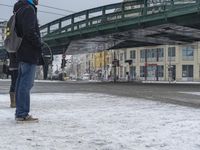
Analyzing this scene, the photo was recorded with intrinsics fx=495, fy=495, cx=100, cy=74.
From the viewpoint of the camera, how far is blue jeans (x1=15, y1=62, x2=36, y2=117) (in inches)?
305

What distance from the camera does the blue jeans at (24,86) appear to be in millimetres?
7758

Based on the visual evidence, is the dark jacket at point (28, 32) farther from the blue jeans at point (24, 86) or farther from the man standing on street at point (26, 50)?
the blue jeans at point (24, 86)

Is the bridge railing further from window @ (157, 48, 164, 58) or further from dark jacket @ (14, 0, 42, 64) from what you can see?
window @ (157, 48, 164, 58)

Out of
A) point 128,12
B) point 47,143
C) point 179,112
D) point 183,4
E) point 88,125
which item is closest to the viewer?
point 47,143

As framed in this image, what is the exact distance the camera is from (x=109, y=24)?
146 feet

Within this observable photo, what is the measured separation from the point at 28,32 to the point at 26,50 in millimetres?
326

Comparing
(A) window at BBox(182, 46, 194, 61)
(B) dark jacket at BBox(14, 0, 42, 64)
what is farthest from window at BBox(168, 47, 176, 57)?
(B) dark jacket at BBox(14, 0, 42, 64)

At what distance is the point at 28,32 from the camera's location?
7.64 metres

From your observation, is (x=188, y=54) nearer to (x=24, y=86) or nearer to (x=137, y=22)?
(x=137, y=22)

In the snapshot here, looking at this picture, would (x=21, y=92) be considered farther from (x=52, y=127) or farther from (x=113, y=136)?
(x=113, y=136)

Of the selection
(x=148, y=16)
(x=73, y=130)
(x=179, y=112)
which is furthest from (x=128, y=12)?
(x=73, y=130)

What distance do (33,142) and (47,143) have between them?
0.57 ft

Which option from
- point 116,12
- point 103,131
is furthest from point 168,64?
point 103,131

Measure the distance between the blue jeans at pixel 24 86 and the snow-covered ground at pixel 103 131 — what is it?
0.96 feet
